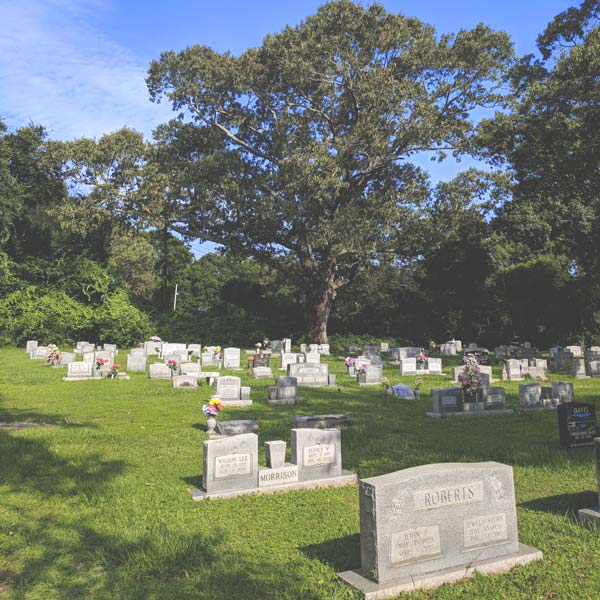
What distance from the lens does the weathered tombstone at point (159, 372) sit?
18531mm

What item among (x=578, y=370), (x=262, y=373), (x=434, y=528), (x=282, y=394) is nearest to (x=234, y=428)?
(x=282, y=394)

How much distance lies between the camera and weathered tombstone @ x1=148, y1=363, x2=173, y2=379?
60.8 feet

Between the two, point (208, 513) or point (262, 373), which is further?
point (262, 373)

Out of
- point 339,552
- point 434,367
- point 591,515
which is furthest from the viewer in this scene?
point 434,367

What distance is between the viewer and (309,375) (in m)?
17.6

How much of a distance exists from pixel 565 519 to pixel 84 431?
319 inches

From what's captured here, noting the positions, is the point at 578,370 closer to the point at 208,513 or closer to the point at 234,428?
the point at 234,428

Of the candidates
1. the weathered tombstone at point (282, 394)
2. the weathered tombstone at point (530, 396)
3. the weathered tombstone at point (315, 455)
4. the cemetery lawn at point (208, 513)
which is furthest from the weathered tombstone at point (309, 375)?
the weathered tombstone at point (315, 455)

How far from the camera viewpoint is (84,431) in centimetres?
996

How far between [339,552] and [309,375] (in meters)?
12.6

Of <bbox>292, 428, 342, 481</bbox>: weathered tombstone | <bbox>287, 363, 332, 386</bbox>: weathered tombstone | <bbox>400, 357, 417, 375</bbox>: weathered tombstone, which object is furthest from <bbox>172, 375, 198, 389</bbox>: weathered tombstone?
<bbox>292, 428, 342, 481</bbox>: weathered tombstone

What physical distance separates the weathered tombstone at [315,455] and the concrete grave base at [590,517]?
3.03m

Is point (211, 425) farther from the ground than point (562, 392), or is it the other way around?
point (562, 392)

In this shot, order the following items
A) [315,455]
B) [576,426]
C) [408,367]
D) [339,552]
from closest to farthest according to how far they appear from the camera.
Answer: [339,552] < [315,455] < [576,426] < [408,367]
